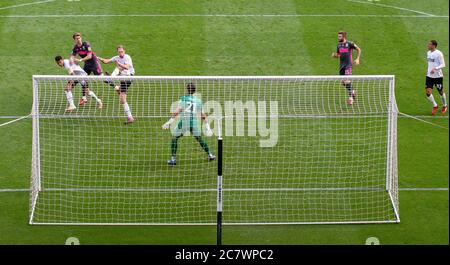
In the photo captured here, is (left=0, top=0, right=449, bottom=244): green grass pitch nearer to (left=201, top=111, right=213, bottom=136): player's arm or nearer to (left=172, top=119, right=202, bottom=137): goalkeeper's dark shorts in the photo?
(left=172, top=119, right=202, bottom=137): goalkeeper's dark shorts

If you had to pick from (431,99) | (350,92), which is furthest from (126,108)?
(431,99)

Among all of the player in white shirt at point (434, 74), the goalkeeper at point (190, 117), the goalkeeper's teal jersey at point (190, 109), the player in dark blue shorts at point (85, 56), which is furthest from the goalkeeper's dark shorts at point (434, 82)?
the player in dark blue shorts at point (85, 56)

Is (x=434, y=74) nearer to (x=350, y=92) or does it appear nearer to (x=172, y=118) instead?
(x=350, y=92)

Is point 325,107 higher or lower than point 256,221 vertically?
higher

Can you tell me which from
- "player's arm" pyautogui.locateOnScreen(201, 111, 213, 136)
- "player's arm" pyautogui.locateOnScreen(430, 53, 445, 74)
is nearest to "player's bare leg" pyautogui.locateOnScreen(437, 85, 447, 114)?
"player's arm" pyautogui.locateOnScreen(430, 53, 445, 74)

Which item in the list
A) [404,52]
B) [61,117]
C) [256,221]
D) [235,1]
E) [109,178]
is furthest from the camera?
[235,1]

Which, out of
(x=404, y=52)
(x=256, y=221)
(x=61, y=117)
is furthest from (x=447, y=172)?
(x=61, y=117)

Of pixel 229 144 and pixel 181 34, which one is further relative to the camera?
pixel 181 34

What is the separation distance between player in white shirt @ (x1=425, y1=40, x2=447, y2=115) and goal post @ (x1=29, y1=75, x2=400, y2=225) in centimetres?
103

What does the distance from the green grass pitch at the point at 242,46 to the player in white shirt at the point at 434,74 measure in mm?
362

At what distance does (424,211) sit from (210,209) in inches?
153

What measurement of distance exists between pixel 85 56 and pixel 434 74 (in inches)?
308

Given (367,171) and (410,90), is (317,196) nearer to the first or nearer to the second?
(367,171)

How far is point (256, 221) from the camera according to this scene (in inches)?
706
